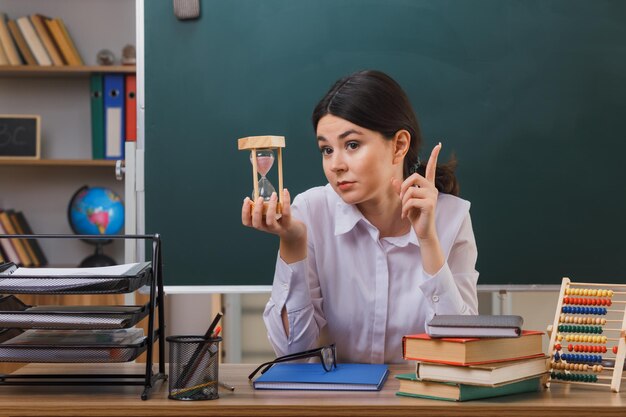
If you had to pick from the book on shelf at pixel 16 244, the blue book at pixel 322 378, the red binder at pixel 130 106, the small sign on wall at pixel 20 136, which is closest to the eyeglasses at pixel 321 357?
the blue book at pixel 322 378

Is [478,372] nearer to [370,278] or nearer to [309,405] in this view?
[309,405]

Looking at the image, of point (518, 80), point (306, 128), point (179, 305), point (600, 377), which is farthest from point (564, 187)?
point (179, 305)

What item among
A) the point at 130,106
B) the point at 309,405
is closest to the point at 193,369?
the point at 309,405

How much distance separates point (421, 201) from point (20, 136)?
3.11 metres

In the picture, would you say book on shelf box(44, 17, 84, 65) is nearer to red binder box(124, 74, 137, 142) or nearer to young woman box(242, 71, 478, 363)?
red binder box(124, 74, 137, 142)

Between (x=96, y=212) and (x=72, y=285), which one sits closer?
(x=72, y=285)

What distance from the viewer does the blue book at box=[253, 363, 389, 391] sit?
1468 millimetres

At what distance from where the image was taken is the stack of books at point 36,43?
4.21 metres

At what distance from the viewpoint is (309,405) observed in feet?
4.41

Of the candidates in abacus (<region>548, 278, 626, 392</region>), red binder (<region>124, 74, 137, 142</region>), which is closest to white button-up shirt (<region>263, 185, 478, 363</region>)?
abacus (<region>548, 278, 626, 392</region>)

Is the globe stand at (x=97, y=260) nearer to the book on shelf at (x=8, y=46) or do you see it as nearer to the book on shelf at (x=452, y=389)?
the book on shelf at (x=8, y=46)

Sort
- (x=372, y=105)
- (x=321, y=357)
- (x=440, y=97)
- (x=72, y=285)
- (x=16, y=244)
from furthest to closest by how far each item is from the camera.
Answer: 1. (x=16, y=244)
2. (x=440, y=97)
3. (x=372, y=105)
4. (x=321, y=357)
5. (x=72, y=285)

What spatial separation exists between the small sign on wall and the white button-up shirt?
8.52 feet

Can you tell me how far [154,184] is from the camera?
2701 millimetres
